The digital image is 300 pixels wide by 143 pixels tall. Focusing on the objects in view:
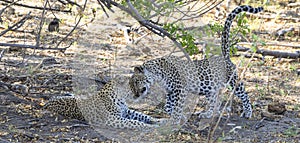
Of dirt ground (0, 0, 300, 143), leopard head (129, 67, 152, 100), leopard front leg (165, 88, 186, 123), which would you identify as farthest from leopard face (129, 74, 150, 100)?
A: leopard front leg (165, 88, 186, 123)

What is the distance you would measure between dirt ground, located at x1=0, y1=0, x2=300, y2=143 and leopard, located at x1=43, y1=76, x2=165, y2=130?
12 centimetres

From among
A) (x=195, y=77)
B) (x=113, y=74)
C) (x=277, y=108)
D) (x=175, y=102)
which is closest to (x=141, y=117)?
(x=175, y=102)

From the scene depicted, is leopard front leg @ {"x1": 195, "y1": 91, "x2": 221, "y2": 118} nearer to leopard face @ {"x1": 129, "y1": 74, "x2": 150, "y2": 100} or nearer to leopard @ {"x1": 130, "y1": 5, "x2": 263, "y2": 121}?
leopard @ {"x1": 130, "y1": 5, "x2": 263, "y2": 121}

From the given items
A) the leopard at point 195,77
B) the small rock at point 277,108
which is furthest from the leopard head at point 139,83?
the small rock at point 277,108

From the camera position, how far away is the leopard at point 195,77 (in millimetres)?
7773

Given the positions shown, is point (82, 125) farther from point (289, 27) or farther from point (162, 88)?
point (289, 27)

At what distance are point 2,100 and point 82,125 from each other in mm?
1311

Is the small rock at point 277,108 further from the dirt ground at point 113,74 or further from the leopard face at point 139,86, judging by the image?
the leopard face at point 139,86

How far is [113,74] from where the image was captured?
27.4 feet

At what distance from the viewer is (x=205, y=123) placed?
7516 mm

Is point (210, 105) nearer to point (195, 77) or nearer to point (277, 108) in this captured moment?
point (195, 77)

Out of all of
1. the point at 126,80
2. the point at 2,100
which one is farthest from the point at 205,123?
the point at 2,100

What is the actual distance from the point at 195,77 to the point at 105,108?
123 cm

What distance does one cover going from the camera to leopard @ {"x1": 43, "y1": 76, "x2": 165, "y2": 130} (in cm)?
742
